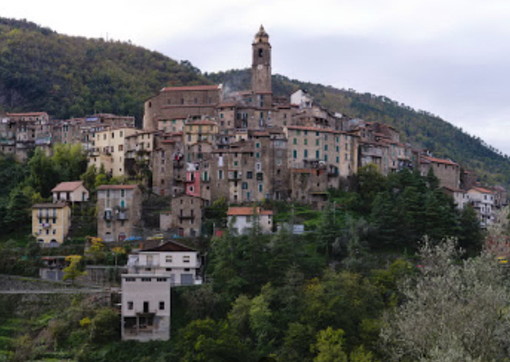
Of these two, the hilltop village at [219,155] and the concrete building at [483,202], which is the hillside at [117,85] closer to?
the hilltop village at [219,155]

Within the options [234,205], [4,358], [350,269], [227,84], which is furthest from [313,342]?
[227,84]

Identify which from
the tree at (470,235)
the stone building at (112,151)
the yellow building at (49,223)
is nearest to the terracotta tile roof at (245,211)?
the yellow building at (49,223)

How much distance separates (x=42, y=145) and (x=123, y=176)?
1593cm

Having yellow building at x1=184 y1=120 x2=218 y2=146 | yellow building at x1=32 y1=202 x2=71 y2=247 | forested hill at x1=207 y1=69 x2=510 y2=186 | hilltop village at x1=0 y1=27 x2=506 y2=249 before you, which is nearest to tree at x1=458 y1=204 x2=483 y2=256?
hilltop village at x1=0 y1=27 x2=506 y2=249

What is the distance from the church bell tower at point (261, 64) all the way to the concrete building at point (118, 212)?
31.4m

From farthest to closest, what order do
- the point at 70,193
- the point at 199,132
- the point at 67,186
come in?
the point at 199,132, the point at 67,186, the point at 70,193

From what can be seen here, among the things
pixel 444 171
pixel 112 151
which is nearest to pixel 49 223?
pixel 112 151

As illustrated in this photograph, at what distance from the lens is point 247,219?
225ft

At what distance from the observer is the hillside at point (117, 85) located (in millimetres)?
121688

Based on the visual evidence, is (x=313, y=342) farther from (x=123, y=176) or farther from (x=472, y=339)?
(x=123, y=176)

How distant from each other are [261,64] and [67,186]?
116 feet

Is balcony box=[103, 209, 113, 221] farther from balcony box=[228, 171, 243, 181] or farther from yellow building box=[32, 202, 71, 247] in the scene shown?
balcony box=[228, 171, 243, 181]

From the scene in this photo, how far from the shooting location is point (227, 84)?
140m

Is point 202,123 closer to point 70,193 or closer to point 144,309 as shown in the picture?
point 70,193
